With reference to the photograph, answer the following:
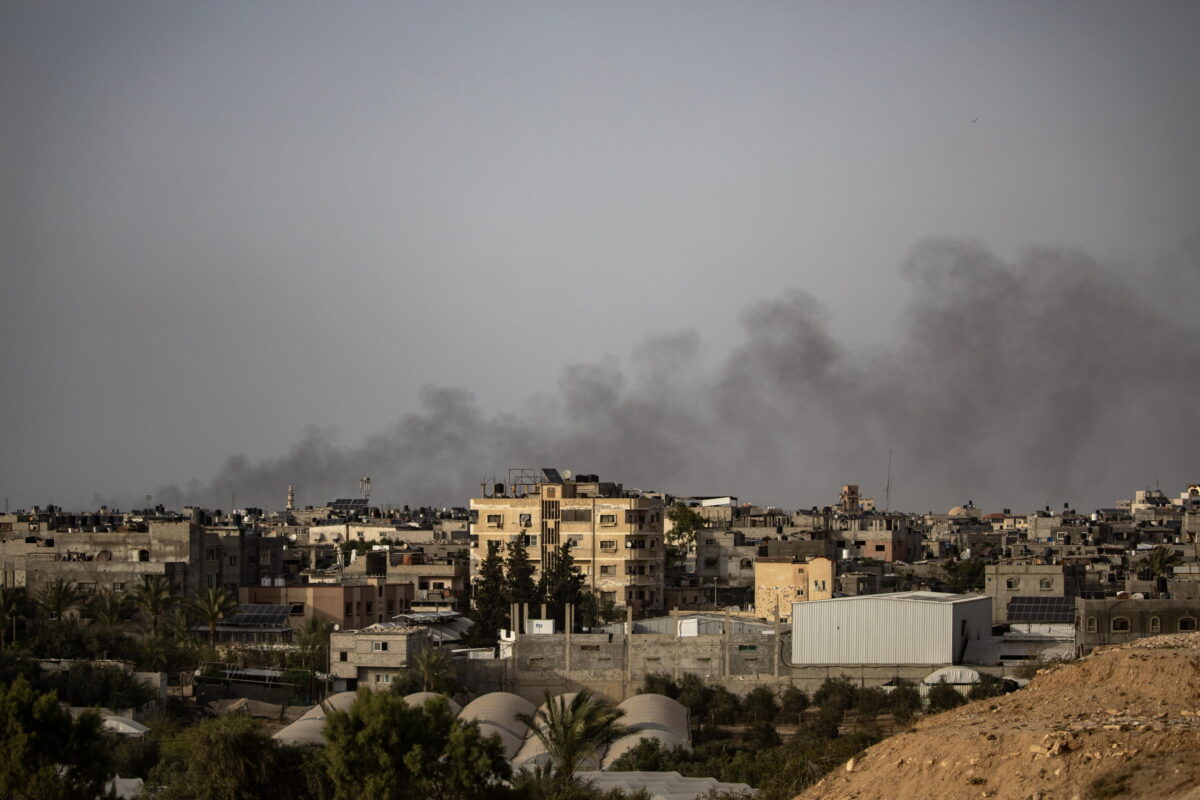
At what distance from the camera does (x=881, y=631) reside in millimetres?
54156

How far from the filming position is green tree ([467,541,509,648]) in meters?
63.4

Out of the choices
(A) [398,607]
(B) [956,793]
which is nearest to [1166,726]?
(B) [956,793]

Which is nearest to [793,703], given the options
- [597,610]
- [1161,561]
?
[597,610]

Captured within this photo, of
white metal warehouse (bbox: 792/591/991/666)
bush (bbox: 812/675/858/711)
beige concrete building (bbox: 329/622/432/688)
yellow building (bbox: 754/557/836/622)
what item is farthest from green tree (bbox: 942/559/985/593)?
beige concrete building (bbox: 329/622/432/688)

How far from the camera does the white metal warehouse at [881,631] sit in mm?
53625

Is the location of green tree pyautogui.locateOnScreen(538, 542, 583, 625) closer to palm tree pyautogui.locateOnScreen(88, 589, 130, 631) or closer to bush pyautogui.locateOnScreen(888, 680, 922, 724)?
palm tree pyautogui.locateOnScreen(88, 589, 130, 631)

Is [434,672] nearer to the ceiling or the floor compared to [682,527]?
nearer to the floor

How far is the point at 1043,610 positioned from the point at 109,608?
3352 cm

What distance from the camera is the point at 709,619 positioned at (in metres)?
58.9

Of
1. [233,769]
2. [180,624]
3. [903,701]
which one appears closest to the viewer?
[233,769]

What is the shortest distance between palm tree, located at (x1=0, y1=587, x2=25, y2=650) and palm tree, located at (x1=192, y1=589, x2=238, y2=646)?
19.9ft

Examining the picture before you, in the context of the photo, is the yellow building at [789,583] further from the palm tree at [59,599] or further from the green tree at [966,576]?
the palm tree at [59,599]

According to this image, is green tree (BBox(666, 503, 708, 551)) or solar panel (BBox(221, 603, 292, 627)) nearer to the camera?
solar panel (BBox(221, 603, 292, 627))

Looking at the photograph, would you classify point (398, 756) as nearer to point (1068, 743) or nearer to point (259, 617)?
point (1068, 743)
